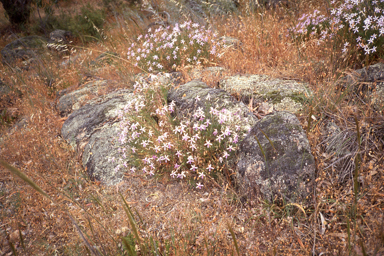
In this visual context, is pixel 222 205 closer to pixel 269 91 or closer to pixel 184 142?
pixel 184 142

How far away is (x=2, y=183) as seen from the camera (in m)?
3.63

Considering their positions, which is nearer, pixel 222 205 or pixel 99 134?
pixel 222 205

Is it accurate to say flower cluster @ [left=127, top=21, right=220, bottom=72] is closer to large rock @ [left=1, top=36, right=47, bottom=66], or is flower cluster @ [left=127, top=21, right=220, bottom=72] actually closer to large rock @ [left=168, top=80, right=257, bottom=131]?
large rock @ [left=168, top=80, right=257, bottom=131]

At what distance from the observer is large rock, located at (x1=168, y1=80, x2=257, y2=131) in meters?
2.86

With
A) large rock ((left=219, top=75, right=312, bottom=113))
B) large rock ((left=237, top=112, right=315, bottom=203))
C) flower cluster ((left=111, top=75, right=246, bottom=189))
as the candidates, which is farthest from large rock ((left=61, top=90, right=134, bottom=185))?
large rock ((left=237, top=112, right=315, bottom=203))

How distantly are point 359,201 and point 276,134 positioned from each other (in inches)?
37.3

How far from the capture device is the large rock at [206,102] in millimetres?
2861

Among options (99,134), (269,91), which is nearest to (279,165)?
(269,91)

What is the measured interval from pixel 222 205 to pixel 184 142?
35.1 inches

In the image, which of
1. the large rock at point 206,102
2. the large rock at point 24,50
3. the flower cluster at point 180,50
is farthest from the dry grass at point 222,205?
the large rock at point 24,50

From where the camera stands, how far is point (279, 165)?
2.23 metres

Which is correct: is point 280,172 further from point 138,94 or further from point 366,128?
point 138,94

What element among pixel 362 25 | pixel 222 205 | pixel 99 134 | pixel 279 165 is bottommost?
pixel 222 205

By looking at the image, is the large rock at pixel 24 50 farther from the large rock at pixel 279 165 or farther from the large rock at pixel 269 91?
the large rock at pixel 279 165
